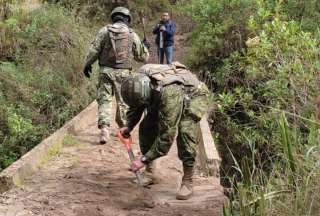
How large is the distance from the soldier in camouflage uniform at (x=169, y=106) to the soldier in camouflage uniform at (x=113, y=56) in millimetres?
2177

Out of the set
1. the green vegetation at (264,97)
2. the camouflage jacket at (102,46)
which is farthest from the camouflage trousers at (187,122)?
the camouflage jacket at (102,46)

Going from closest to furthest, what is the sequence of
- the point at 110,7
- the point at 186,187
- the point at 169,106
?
the point at 169,106 < the point at 186,187 < the point at 110,7

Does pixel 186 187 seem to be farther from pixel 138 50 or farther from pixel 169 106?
pixel 138 50

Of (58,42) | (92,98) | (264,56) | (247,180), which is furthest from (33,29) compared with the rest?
(247,180)

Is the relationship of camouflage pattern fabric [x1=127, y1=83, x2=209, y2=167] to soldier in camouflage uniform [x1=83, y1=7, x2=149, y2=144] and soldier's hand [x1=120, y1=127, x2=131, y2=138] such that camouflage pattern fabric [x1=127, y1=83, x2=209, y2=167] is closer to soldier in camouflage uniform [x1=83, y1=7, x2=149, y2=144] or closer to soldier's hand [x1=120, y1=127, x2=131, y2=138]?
soldier's hand [x1=120, y1=127, x2=131, y2=138]

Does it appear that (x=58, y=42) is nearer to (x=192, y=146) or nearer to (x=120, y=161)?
(x=120, y=161)

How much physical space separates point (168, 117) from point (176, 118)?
10 centimetres

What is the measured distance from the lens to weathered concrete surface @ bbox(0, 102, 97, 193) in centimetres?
648

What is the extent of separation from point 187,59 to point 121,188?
999cm

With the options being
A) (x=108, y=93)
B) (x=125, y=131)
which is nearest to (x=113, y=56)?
(x=108, y=93)

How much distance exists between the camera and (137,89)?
5.58 meters

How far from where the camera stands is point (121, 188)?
6.36 metres

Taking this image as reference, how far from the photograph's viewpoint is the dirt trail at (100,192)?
18.6 feet

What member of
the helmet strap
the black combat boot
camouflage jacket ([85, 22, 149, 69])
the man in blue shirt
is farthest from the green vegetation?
the helmet strap
